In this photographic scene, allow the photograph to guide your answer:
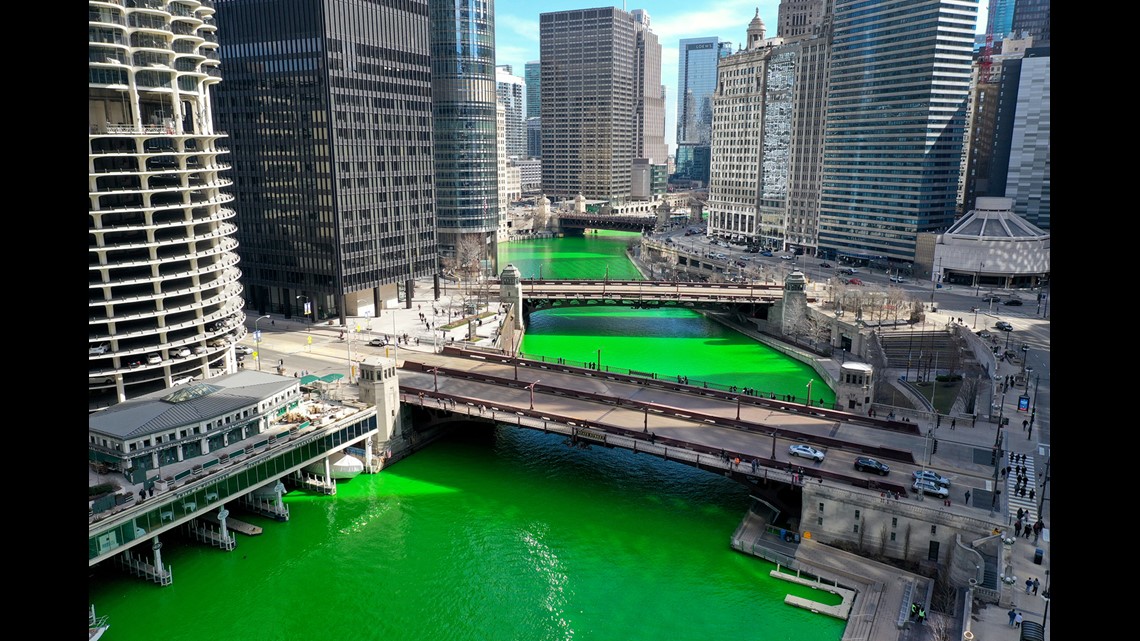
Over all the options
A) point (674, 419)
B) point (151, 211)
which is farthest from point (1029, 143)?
point (151, 211)

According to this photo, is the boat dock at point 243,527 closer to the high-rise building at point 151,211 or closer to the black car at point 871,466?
the high-rise building at point 151,211

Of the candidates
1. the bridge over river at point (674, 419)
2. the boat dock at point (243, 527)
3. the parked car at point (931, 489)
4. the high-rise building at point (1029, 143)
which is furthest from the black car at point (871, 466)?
the high-rise building at point (1029, 143)

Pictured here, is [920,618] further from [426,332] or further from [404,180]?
[404,180]

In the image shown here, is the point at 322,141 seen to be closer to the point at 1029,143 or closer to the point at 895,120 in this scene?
the point at 895,120

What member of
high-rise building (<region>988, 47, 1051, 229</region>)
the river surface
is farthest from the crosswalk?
high-rise building (<region>988, 47, 1051, 229</region>)

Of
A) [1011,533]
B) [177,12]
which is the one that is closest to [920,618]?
[1011,533]
